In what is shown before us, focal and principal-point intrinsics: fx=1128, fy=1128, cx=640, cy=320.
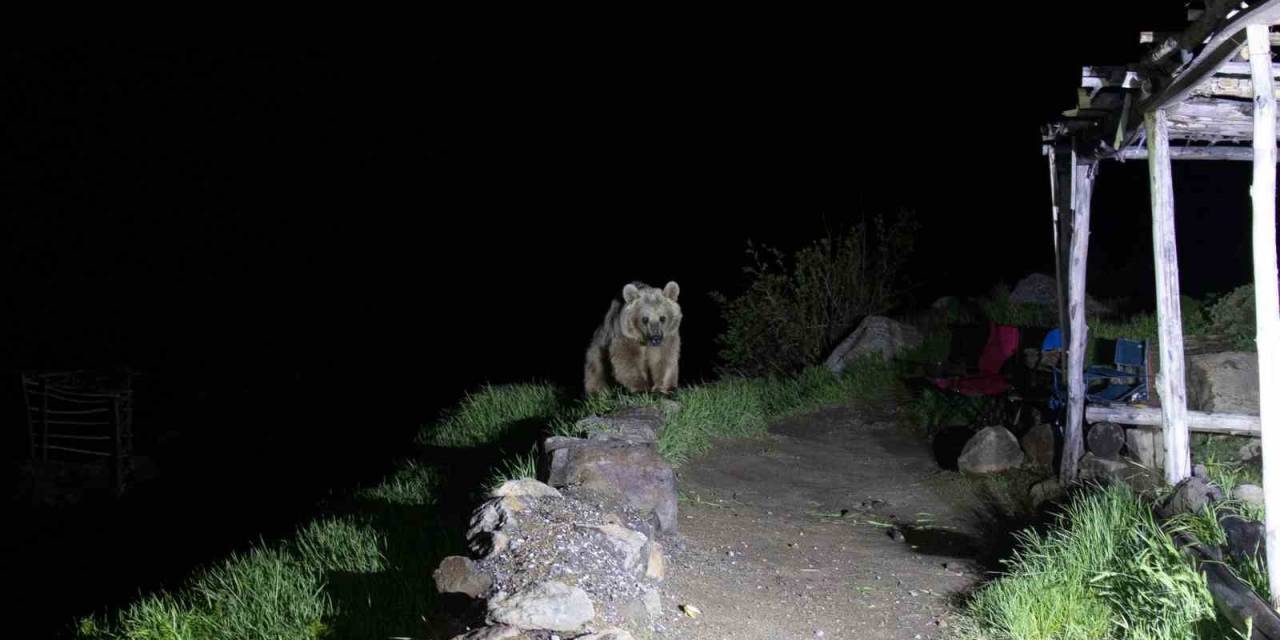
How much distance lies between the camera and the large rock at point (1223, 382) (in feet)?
25.3

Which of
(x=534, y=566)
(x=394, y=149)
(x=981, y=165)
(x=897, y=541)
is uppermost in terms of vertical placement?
(x=394, y=149)

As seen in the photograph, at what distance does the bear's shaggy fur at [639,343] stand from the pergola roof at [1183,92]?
332cm

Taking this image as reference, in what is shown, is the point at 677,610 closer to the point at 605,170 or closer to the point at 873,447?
the point at 873,447

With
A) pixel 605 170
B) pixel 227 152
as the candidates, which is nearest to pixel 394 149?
pixel 227 152

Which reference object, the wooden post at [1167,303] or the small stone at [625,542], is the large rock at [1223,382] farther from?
the small stone at [625,542]

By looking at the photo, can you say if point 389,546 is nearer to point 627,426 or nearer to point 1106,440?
point 627,426

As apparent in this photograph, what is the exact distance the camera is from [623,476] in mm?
5422

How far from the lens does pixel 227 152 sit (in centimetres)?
2839

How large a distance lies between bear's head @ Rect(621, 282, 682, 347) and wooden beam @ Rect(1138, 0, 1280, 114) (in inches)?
171

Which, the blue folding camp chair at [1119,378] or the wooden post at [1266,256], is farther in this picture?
the blue folding camp chair at [1119,378]

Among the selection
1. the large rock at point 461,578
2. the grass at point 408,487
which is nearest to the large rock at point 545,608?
the large rock at point 461,578

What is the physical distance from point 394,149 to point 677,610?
1028 inches

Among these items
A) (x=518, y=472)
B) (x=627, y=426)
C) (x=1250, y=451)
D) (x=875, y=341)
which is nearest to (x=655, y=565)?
(x=518, y=472)

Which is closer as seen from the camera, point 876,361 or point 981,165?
point 876,361
